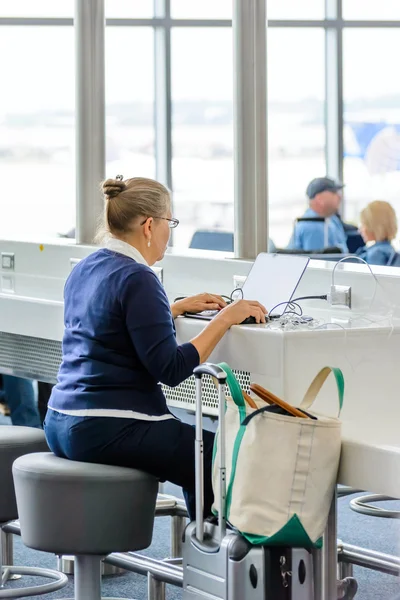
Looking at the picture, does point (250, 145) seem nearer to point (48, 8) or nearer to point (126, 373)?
point (126, 373)

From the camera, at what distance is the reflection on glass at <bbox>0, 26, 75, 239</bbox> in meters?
8.42

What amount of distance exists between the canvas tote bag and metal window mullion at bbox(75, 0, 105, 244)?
8.14ft

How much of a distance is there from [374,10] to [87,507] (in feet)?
23.3

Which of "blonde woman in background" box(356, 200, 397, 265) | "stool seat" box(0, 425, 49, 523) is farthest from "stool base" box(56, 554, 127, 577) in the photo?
"blonde woman in background" box(356, 200, 397, 265)

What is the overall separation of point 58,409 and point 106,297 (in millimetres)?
297

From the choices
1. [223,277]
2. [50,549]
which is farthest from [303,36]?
[50,549]

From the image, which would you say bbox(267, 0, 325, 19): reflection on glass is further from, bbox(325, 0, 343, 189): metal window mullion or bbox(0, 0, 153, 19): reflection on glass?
bbox(0, 0, 153, 19): reflection on glass

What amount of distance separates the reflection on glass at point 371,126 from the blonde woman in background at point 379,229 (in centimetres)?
321

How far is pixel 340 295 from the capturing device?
3.06 meters

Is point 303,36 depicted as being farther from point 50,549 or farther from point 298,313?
point 50,549

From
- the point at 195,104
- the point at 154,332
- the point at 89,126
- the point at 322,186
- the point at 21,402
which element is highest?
the point at 195,104

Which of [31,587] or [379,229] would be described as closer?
[31,587]

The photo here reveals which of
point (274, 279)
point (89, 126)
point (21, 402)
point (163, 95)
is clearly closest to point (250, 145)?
point (89, 126)

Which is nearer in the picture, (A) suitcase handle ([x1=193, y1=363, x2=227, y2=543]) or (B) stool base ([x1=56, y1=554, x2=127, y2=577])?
(A) suitcase handle ([x1=193, y1=363, x2=227, y2=543])
